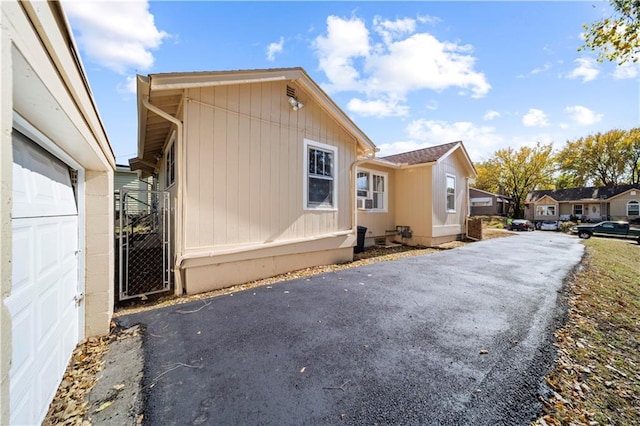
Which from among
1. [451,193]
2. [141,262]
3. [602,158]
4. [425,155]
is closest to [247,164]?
[141,262]

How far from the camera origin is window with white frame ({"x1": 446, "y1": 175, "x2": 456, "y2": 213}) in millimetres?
11516

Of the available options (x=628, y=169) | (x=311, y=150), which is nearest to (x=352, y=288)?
(x=311, y=150)

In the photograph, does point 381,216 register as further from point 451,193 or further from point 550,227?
point 550,227

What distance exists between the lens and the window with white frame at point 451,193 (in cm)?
1152

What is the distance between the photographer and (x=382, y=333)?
3.14 meters

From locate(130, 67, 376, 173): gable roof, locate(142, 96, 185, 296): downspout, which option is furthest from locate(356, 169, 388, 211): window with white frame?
locate(142, 96, 185, 296): downspout

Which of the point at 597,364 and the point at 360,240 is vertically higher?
the point at 360,240

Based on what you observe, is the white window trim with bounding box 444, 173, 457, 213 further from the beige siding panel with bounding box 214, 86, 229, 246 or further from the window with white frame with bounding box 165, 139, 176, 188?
the window with white frame with bounding box 165, 139, 176, 188

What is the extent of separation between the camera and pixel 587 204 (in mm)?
31766

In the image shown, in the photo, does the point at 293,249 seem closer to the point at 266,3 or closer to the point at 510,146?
the point at 266,3

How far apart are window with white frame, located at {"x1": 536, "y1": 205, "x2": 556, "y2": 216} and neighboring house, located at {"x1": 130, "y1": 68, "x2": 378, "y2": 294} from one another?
3949cm

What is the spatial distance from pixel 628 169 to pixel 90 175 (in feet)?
183

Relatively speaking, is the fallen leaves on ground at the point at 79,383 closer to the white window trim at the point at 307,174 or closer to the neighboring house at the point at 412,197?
the white window trim at the point at 307,174

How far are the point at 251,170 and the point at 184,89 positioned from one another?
1.84 m
